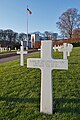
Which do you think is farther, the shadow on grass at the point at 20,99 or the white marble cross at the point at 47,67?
the shadow on grass at the point at 20,99

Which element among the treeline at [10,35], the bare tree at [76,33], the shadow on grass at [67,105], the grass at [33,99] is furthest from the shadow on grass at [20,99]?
the treeline at [10,35]

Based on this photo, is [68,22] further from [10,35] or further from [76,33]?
[10,35]

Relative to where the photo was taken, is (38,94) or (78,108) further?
(38,94)

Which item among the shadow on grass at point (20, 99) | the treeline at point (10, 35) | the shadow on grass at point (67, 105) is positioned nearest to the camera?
the shadow on grass at point (67, 105)

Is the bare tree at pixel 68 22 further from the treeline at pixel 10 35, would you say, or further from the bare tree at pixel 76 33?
the treeline at pixel 10 35

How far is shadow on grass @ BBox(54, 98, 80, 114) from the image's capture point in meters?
4.08

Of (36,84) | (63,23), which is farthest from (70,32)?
(36,84)

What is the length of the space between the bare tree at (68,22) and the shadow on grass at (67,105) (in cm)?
5494

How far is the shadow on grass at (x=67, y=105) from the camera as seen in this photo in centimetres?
408

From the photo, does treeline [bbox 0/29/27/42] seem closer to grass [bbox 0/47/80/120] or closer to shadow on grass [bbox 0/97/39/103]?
grass [bbox 0/47/80/120]

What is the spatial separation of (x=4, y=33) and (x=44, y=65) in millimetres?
80851

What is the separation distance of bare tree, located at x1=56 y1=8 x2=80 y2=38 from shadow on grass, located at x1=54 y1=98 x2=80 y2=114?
54942 millimetres

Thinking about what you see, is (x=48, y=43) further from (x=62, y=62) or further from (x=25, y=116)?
(x=25, y=116)

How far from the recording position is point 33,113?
4.02 m
